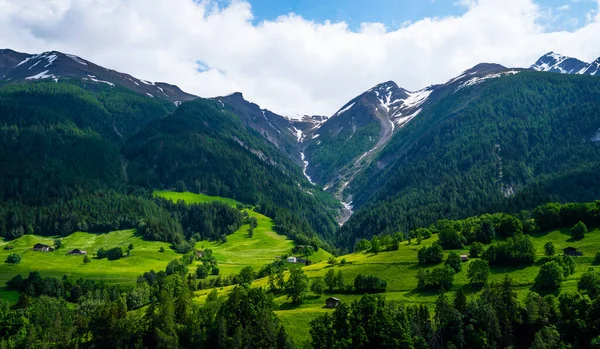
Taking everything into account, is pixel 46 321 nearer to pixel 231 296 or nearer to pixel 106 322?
pixel 106 322

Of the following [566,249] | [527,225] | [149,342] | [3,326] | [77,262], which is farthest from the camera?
[77,262]

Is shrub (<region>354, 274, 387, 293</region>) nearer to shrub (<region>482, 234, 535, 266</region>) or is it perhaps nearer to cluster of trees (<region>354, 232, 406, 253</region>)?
shrub (<region>482, 234, 535, 266</region>)

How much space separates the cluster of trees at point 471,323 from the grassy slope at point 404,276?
9.35m

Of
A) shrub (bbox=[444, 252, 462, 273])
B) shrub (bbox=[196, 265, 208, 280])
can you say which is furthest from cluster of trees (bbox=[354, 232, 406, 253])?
shrub (bbox=[196, 265, 208, 280])

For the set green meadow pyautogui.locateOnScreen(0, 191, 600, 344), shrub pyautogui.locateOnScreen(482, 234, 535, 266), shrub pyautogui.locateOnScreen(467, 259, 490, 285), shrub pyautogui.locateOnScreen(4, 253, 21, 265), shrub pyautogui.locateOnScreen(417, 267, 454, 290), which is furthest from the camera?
shrub pyautogui.locateOnScreen(4, 253, 21, 265)

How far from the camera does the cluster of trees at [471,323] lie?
290 ft

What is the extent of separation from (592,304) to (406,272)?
176 feet

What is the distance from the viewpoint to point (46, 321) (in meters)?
121

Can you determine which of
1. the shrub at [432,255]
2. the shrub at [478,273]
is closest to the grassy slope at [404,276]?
the shrub at [478,273]

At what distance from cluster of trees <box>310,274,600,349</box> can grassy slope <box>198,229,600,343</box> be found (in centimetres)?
935

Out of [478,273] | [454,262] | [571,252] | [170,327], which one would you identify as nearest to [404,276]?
[454,262]

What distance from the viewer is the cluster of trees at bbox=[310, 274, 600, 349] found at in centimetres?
8826

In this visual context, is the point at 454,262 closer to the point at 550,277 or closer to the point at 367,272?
the point at 367,272

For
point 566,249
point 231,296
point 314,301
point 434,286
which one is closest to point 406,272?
point 434,286
